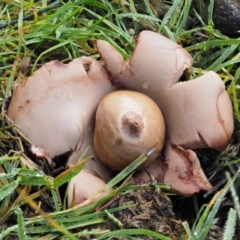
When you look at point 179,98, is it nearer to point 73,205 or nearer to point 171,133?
point 171,133

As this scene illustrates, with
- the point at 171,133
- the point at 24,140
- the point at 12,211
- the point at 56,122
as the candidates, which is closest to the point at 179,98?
the point at 171,133

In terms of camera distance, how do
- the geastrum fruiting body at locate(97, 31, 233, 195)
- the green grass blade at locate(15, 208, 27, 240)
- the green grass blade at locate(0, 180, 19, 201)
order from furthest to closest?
1. the geastrum fruiting body at locate(97, 31, 233, 195)
2. the green grass blade at locate(0, 180, 19, 201)
3. the green grass blade at locate(15, 208, 27, 240)

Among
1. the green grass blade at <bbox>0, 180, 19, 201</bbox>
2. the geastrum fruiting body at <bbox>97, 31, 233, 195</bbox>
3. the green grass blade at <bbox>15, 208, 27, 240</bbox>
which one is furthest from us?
the geastrum fruiting body at <bbox>97, 31, 233, 195</bbox>

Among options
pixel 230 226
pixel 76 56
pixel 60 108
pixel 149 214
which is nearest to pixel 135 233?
pixel 149 214

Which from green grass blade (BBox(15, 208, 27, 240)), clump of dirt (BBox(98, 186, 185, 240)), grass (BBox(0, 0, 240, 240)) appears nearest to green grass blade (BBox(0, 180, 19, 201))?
grass (BBox(0, 0, 240, 240))

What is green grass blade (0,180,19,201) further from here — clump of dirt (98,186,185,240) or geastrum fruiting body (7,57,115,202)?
clump of dirt (98,186,185,240)

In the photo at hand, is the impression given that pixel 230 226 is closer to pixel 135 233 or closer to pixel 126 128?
pixel 135 233

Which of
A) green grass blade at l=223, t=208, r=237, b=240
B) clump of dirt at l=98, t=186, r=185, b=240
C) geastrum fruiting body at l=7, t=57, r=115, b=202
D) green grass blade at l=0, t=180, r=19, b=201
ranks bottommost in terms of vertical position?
clump of dirt at l=98, t=186, r=185, b=240
